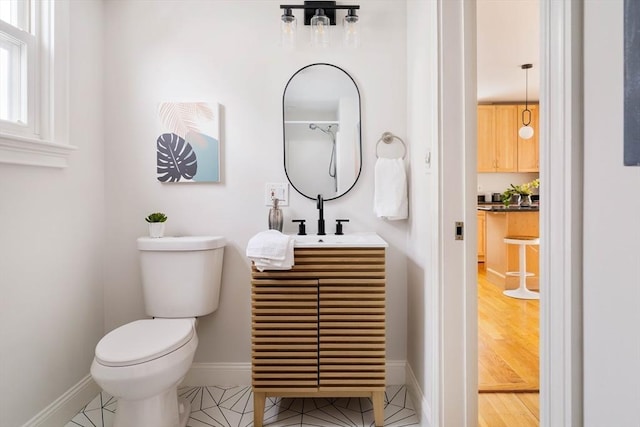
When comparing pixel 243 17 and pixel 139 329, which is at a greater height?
pixel 243 17

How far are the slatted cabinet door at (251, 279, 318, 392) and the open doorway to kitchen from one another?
862 millimetres

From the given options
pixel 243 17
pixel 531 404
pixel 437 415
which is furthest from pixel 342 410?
pixel 243 17

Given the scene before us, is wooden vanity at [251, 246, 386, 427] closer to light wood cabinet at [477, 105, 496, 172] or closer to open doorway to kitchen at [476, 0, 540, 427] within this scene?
open doorway to kitchen at [476, 0, 540, 427]

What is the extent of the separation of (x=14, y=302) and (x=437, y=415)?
1.76m

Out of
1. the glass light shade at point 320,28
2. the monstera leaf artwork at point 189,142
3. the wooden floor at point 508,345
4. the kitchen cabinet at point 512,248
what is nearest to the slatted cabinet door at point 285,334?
the monstera leaf artwork at point 189,142

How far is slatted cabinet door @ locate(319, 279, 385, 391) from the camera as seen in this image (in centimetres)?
161

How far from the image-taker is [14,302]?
1431 mm

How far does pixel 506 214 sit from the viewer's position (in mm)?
4027

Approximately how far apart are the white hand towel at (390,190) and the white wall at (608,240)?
1.28 m

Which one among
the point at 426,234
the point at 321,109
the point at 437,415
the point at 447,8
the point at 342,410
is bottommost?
the point at 342,410

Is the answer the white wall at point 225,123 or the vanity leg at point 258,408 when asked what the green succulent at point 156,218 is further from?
the vanity leg at point 258,408

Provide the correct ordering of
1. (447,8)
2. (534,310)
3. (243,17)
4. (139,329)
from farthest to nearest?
(534,310) → (243,17) → (139,329) → (447,8)

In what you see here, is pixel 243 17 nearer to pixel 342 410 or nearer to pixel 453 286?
pixel 453 286

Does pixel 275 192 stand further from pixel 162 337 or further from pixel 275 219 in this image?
pixel 162 337
